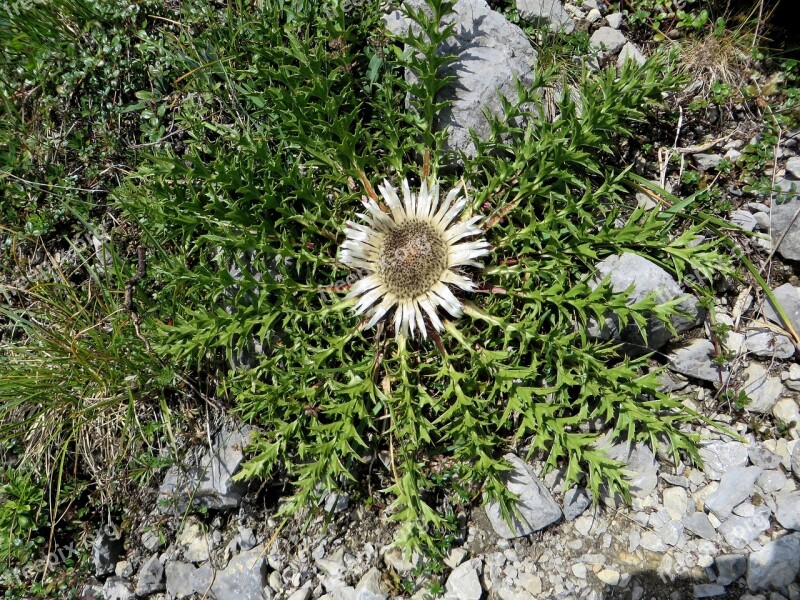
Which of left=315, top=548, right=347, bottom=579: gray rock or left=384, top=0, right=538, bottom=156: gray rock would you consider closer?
left=315, top=548, right=347, bottom=579: gray rock

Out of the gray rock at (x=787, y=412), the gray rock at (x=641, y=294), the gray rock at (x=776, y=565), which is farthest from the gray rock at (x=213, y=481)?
the gray rock at (x=787, y=412)

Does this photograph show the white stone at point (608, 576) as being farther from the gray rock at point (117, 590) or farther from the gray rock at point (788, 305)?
the gray rock at point (117, 590)

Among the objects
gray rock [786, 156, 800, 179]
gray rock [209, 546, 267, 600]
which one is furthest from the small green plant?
gray rock [786, 156, 800, 179]

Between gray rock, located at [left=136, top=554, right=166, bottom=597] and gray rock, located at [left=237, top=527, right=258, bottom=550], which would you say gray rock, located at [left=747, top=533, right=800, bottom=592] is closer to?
gray rock, located at [left=237, top=527, right=258, bottom=550]

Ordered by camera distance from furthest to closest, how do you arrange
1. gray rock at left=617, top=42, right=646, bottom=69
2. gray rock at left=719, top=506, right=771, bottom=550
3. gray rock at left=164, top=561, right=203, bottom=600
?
gray rock at left=617, top=42, right=646, bottom=69 < gray rock at left=164, top=561, right=203, bottom=600 < gray rock at left=719, top=506, right=771, bottom=550

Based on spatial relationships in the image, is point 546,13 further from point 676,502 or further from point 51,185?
point 51,185

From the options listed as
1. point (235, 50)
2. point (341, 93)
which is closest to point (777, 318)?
point (341, 93)

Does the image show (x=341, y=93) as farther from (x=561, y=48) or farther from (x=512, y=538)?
(x=512, y=538)
